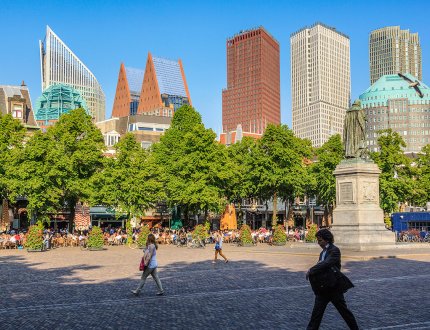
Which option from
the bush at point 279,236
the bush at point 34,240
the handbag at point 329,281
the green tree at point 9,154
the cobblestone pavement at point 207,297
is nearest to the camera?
the handbag at point 329,281

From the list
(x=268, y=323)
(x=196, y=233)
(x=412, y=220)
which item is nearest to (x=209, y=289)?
(x=268, y=323)

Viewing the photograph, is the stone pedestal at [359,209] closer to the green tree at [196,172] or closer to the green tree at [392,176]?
the green tree at [196,172]

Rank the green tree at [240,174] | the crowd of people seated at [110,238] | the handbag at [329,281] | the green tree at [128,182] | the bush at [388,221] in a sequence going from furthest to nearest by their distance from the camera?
the bush at [388,221]
the green tree at [240,174]
the green tree at [128,182]
the crowd of people seated at [110,238]
the handbag at [329,281]

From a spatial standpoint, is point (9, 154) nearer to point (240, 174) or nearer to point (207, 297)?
point (240, 174)

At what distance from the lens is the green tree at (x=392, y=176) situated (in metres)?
60.5

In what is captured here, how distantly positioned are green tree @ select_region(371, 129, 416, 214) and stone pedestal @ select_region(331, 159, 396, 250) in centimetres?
2696

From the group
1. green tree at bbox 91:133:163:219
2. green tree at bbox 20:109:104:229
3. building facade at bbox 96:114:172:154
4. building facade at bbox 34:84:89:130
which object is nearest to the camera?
green tree at bbox 20:109:104:229

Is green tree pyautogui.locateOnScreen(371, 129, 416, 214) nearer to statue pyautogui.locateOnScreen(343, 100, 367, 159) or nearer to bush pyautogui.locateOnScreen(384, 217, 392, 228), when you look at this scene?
bush pyautogui.locateOnScreen(384, 217, 392, 228)

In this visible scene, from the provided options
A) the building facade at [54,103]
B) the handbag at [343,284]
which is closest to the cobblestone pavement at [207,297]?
the handbag at [343,284]

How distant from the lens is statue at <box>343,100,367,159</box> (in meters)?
35.2

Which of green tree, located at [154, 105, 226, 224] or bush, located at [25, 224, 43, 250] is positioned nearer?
bush, located at [25, 224, 43, 250]

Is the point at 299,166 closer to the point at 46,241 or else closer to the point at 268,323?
the point at 46,241

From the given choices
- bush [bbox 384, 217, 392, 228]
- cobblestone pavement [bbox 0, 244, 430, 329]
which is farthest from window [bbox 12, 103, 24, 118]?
cobblestone pavement [bbox 0, 244, 430, 329]

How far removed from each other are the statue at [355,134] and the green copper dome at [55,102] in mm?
125369
